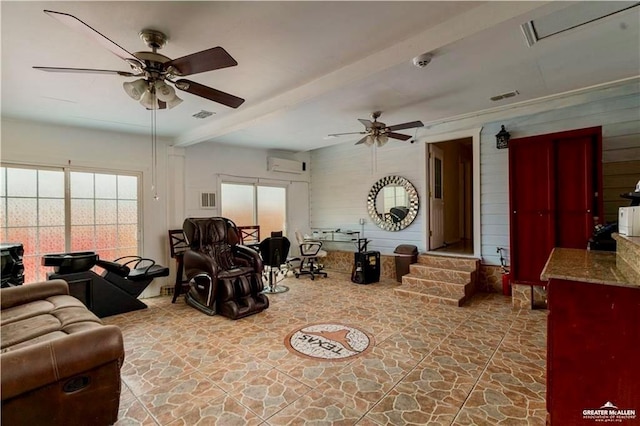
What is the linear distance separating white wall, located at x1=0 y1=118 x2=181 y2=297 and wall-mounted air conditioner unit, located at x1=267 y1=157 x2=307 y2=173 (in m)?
2.18

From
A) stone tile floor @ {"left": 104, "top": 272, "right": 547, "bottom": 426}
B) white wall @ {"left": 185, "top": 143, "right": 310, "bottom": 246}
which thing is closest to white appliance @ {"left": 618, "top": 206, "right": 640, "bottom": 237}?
stone tile floor @ {"left": 104, "top": 272, "right": 547, "bottom": 426}

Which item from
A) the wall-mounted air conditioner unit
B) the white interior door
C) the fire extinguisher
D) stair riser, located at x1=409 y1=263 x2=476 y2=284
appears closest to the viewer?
the fire extinguisher

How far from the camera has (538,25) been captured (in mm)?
2355

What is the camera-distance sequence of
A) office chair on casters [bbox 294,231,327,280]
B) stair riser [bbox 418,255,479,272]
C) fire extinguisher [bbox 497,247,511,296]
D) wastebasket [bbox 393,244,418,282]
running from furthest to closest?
1. office chair on casters [bbox 294,231,327,280]
2. wastebasket [bbox 393,244,418,282]
3. stair riser [bbox 418,255,479,272]
4. fire extinguisher [bbox 497,247,511,296]

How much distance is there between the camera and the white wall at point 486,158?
381 cm

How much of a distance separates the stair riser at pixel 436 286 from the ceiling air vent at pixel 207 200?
3.91 meters

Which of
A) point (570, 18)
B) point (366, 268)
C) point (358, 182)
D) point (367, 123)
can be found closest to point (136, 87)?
point (367, 123)

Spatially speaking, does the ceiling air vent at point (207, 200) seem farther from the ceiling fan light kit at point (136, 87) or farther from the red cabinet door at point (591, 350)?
the red cabinet door at point (591, 350)

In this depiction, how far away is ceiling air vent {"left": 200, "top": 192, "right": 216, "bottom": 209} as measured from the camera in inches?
227

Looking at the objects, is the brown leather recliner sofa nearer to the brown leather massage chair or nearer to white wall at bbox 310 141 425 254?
the brown leather massage chair

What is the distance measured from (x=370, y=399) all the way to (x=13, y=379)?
212 centimetres

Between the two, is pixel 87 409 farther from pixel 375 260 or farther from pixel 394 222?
pixel 394 222

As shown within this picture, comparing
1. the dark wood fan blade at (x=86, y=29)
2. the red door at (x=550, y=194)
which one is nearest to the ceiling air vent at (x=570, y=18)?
the red door at (x=550, y=194)

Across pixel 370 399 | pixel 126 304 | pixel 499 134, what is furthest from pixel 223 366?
pixel 499 134
